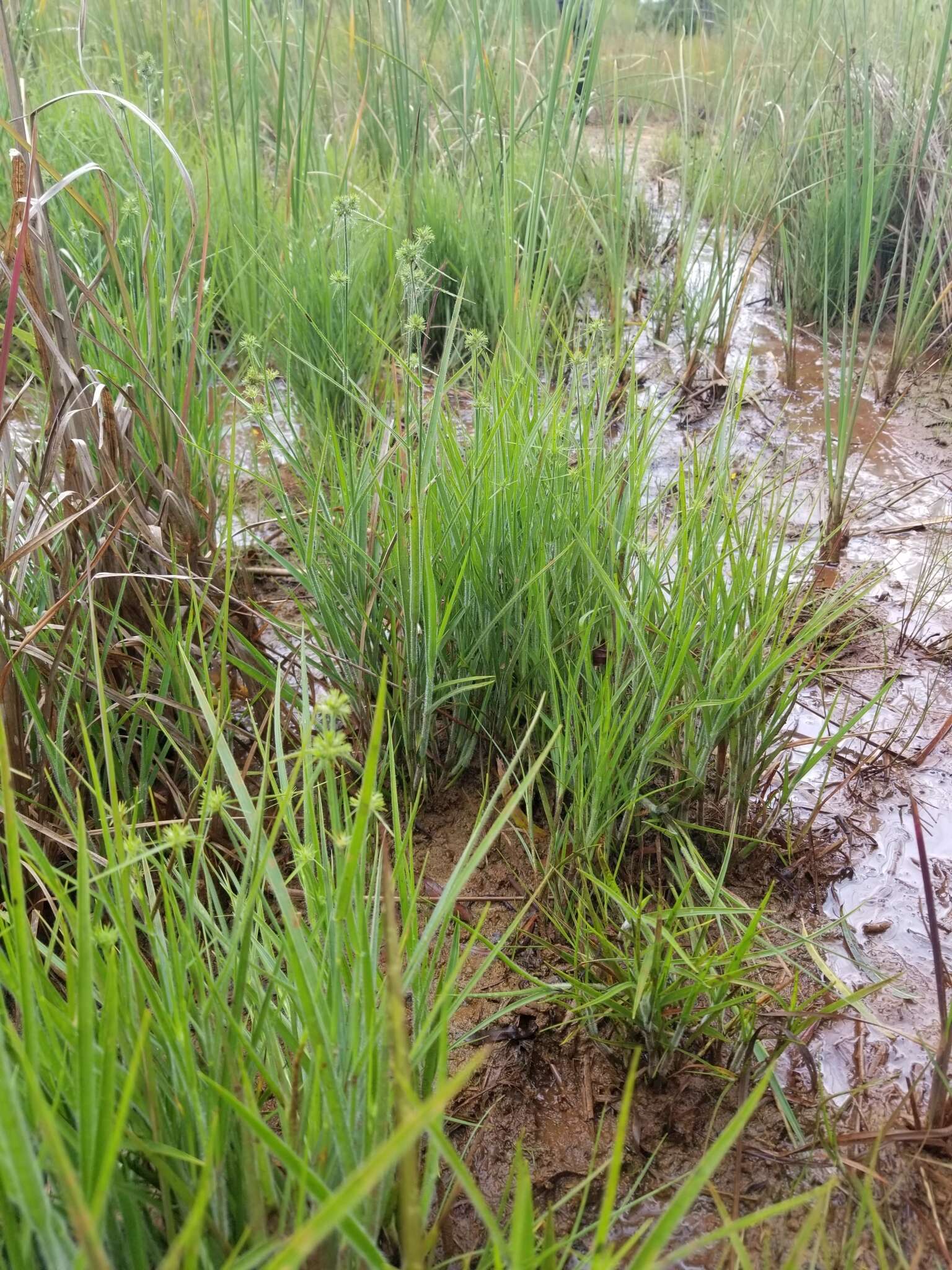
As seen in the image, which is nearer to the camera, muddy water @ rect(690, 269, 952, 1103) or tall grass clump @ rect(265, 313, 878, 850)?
muddy water @ rect(690, 269, 952, 1103)

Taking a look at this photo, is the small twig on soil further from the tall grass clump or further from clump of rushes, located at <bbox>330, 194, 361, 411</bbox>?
clump of rushes, located at <bbox>330, 194, 361, 411</bbox>

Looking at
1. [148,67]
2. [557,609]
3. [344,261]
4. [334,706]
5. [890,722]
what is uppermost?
[148,67]

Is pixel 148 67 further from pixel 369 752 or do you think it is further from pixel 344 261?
pixel 369 752

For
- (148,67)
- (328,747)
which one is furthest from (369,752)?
(148,67)

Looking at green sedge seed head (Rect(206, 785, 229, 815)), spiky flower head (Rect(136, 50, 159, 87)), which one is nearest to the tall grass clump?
green sedge seed head (Rect(206, 785, 229, 815))

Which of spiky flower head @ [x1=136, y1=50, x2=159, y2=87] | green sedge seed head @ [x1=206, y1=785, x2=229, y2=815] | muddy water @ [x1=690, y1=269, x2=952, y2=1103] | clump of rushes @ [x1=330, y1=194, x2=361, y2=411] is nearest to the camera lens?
green sedge seed head @ [x1=206, y1=785, x2=229, y2=815]

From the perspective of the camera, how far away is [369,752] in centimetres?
52

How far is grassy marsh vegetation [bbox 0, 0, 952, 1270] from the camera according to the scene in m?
0.58

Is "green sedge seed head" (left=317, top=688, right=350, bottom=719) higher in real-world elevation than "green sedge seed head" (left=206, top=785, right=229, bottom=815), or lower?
higher

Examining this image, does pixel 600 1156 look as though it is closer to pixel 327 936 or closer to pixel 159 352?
pixel 327 936

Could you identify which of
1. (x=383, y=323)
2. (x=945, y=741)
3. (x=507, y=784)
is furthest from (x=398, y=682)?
(x=383, y=323)

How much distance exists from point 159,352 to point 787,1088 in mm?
1528

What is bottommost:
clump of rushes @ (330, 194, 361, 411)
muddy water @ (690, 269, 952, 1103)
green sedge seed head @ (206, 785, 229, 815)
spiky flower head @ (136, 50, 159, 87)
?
muddy water @ (690, 269, 952, 1103)

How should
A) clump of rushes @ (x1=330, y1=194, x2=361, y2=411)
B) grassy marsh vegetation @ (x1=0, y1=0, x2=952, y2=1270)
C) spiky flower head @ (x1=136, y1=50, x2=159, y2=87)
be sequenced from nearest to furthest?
grassy marsh vegetation @ (x1=0, y1=0, x2=952, y2=1270) < clump of rushes @ (x1=330, y1=194, x2=361, y2=411) < spiky flower head @ (x1=136, y1=50, x2=159, y2=87)
